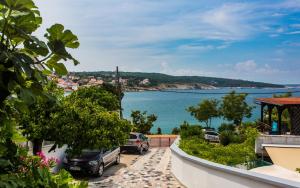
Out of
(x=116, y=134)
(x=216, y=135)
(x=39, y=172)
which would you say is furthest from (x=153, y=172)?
(x=216, y=135)

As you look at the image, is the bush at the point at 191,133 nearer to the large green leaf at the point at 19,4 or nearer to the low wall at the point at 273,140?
the low wall at the point at 273,140

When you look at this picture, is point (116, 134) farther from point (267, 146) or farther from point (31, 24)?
point (31, 24)

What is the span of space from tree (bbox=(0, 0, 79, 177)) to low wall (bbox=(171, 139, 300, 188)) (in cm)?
642

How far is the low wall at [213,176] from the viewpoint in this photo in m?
8.99

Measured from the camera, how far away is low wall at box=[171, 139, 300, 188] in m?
8.99

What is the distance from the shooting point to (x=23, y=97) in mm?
2154

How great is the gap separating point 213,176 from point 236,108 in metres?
48.2

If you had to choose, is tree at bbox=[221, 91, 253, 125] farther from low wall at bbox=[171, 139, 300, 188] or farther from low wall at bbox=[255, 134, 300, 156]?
low wall at bbox=[171, 139, 300, 188]

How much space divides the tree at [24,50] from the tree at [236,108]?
5797 cm

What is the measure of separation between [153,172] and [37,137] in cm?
630

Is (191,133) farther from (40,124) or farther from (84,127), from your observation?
(40,124)

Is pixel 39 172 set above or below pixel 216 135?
above

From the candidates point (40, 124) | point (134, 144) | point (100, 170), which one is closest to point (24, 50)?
point (40, 124)

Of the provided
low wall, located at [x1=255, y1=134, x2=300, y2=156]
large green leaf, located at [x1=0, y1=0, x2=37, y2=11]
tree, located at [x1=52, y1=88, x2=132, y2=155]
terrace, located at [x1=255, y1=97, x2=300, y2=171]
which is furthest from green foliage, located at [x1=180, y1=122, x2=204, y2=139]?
large green leaf, located at [x1=0, y1=0, x2=37, y2=11]
